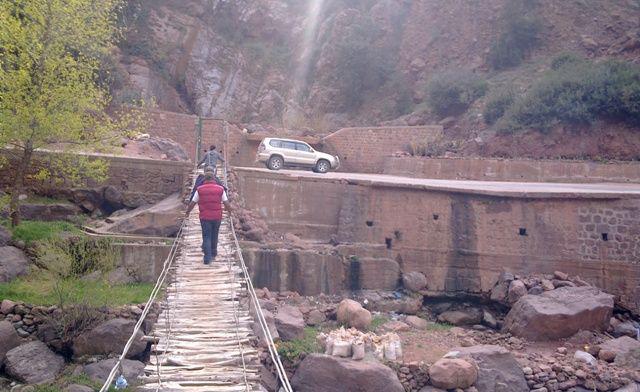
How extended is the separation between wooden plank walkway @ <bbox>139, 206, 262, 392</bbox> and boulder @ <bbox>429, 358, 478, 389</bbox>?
400cm

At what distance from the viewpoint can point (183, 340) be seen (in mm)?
8773

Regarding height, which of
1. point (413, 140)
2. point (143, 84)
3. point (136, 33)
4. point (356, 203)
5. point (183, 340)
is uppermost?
point (136, 33)

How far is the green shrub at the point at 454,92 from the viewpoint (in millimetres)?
32344

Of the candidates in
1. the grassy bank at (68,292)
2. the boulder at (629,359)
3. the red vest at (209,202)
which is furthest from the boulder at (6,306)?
the boulder at (629,359)

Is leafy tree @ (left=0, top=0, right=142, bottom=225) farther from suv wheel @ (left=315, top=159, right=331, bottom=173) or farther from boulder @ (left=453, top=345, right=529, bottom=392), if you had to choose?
boulder @ (left=453, top=345, right=529, bottom=392)

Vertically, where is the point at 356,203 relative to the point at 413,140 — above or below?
below

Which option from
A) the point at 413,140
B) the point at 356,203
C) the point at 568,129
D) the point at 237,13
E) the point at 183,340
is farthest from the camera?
the point at 237,13

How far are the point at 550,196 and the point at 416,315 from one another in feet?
17.1

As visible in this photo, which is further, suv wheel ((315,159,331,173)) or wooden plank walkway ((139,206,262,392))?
suv wheel ((315,159,331,173))

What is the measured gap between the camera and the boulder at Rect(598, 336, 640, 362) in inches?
569

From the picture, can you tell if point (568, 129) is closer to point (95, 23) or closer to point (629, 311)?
point (629, 311)

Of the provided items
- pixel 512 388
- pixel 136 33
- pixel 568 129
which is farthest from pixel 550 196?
pixel 136 33

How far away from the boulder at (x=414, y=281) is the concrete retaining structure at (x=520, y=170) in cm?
778

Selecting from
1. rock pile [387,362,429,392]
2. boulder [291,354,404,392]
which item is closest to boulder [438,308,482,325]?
rock pile [387,362,429,392]
